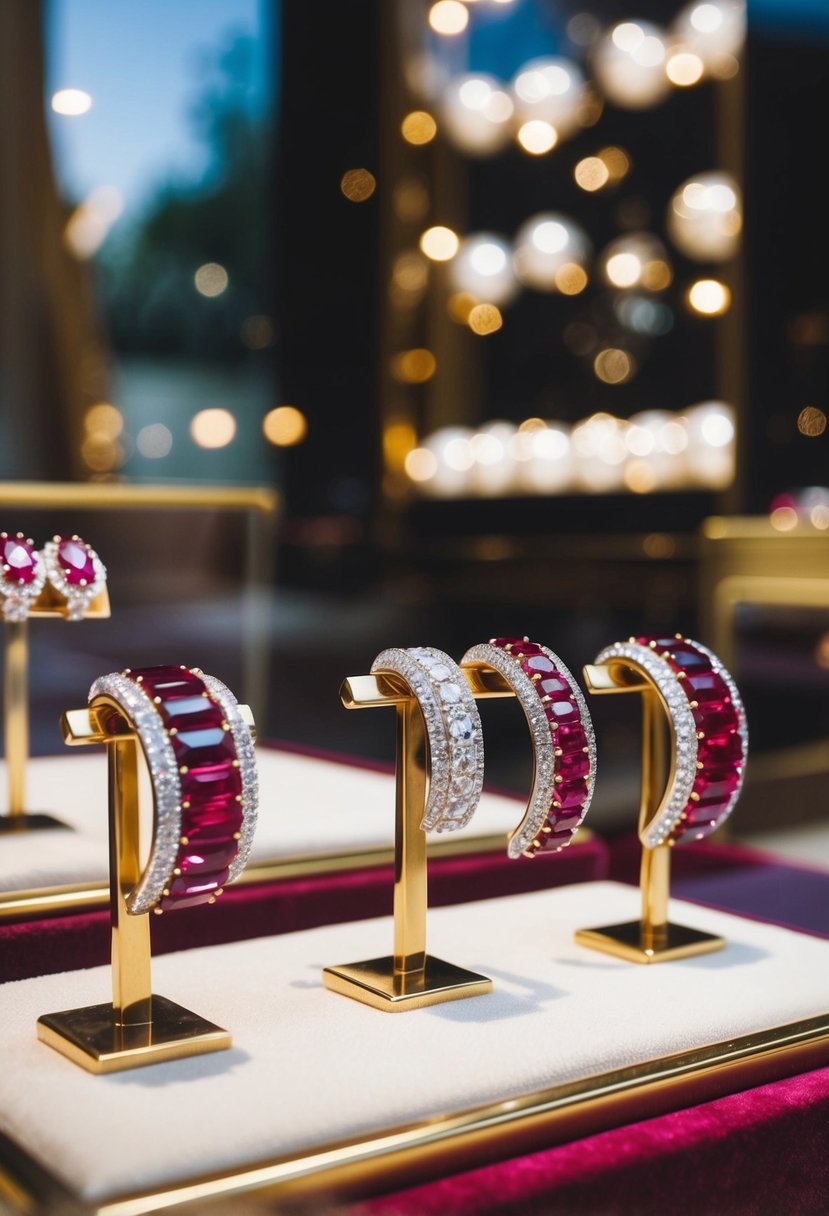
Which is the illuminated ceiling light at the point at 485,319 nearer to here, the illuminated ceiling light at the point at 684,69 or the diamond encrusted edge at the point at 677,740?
the illuminated ceiling light at the point at 684,69

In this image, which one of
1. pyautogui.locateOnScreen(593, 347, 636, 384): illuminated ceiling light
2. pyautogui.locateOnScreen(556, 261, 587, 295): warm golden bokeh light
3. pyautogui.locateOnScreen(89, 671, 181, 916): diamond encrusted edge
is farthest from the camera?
pyautogui.locateOnScreen(556, 261, 587, 295): warm golden bokeh light

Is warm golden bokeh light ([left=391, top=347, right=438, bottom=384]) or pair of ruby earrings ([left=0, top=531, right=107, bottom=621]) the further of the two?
warm golden bokeh light ([left=391, top=347, right=438, bottom=384])

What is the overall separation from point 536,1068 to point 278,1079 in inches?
5.5

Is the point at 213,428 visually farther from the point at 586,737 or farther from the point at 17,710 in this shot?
the point at 586,737

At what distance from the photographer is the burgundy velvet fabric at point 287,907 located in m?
1.02

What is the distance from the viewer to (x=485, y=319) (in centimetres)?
457

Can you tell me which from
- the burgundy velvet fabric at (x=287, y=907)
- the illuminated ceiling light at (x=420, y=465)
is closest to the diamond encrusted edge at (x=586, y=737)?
→ the burgundy velvet fabric at (x=287, y=907)

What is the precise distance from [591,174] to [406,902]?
11.8 feet

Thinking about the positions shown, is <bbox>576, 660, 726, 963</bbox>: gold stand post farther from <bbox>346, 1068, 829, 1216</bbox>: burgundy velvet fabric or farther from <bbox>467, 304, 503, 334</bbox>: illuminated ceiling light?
<bbox>467, 304, 503, 334</bbox>: illuminated ceiling light

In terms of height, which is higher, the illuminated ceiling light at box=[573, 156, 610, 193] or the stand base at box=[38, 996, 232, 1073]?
the illuminated ceiling light at box=[573, 156, 610, 193]

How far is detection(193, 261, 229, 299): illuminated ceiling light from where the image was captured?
4203 mm

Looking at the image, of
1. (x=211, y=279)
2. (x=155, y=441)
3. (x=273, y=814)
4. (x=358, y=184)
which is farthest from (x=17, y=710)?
(x=358, y=184)

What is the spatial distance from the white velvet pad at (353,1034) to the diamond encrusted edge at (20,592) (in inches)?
15.1

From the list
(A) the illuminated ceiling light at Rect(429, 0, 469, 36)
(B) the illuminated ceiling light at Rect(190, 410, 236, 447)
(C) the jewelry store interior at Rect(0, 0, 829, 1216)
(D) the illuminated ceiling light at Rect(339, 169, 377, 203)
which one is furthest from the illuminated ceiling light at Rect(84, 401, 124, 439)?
A: (A) the illuminated ceiling light at Rect(429, 0, 469, 36)
